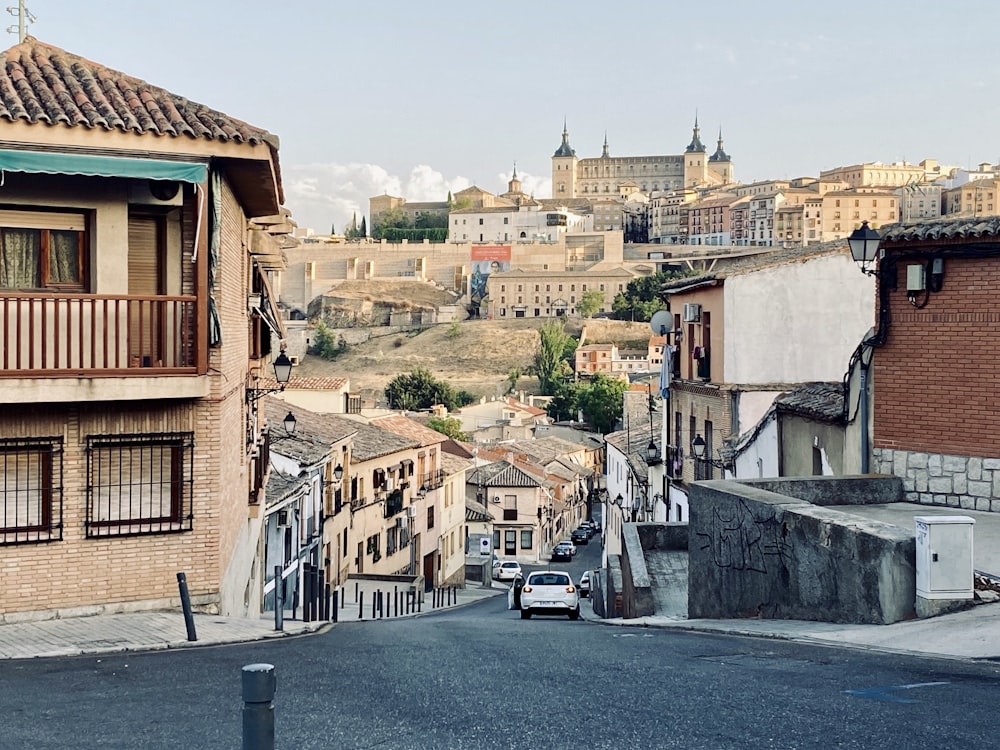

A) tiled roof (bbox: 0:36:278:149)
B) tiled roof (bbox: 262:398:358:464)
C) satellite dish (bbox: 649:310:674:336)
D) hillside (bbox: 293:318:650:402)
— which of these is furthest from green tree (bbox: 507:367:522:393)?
tiled roof (bbox: 0:36:278:149)

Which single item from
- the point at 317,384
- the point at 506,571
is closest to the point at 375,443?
the point at 317,384

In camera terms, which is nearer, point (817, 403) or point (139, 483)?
point (139, 483)

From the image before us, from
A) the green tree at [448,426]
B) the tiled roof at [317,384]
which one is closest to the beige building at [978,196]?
the green tree at [448,426]

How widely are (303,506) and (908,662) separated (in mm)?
18490

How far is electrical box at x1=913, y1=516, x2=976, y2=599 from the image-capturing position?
8.92 metres

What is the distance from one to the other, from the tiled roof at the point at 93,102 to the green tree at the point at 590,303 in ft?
451

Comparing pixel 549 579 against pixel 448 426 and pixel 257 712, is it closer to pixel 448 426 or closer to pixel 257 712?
pixel 257 712

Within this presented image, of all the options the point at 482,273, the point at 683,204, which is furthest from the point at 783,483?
the point at 683,204

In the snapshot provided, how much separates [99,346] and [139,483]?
1490 millimetres

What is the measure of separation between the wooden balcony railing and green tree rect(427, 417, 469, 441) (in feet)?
201

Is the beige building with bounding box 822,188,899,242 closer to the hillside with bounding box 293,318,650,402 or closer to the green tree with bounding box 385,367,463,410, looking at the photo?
the hillside with bounding box 293,318,650,402

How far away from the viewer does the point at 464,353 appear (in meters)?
143

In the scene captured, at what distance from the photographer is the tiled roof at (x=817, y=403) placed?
51.3 feet

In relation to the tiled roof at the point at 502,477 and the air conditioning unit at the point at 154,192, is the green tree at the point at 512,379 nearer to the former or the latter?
the tiled roof at the point at 502,477
